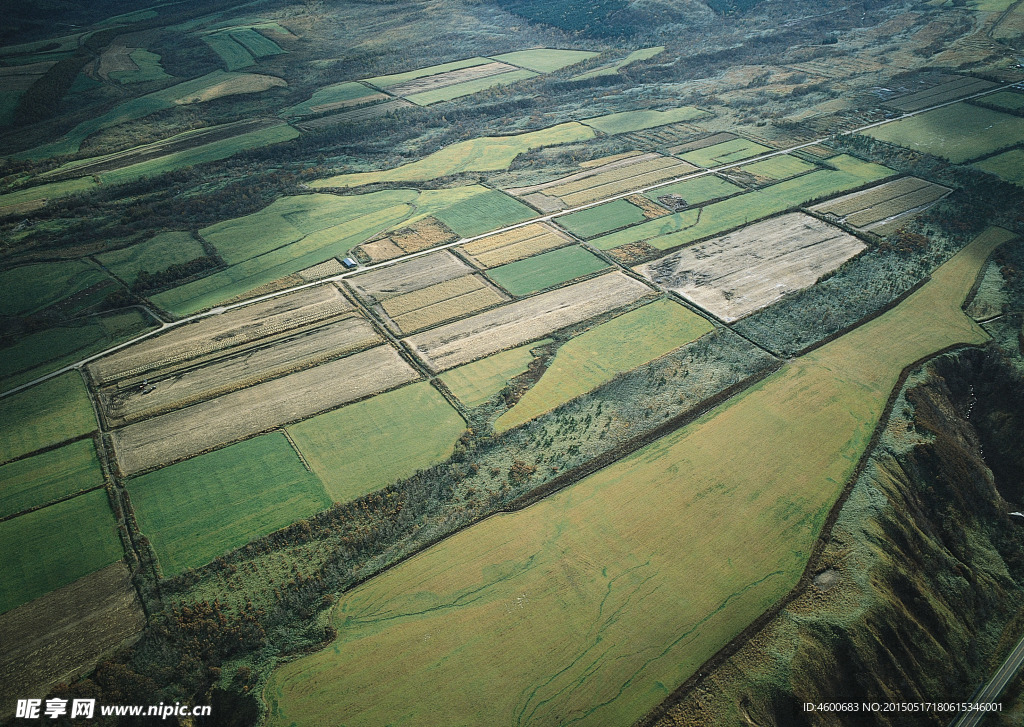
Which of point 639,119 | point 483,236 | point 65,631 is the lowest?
point 65,631

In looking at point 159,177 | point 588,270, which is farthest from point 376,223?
point 159,177

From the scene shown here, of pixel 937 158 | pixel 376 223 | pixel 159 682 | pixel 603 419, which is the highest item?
pixel 937 158

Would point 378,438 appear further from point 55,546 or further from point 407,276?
point 407,276

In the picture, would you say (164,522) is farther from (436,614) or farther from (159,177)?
(159,177)

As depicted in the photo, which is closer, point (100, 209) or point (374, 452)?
point (374, 452)

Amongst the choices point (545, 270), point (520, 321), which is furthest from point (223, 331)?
point (545, 270)

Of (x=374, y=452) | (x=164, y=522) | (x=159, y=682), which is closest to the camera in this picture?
(x=159, y=682)
